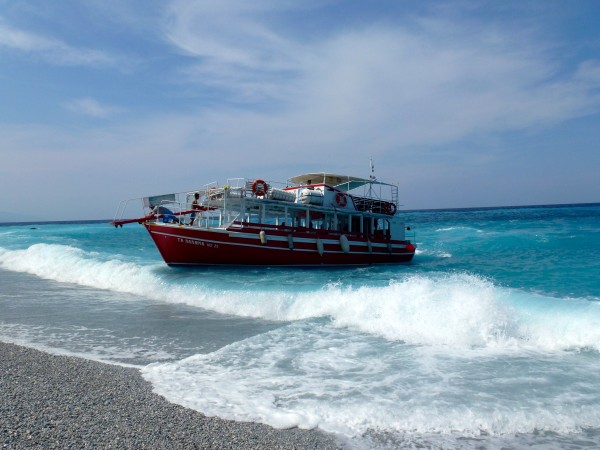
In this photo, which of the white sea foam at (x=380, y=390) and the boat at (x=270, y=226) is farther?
the boat at (x=270, y=226)

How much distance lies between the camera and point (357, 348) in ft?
31.0

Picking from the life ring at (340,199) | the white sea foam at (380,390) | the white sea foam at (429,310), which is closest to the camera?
the white sea foam at (380,390)

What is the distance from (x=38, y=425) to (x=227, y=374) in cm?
311

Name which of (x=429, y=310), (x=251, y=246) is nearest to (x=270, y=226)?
(x=251, y=246)

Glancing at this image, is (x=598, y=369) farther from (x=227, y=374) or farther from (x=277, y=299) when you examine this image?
(x=277, y=299)

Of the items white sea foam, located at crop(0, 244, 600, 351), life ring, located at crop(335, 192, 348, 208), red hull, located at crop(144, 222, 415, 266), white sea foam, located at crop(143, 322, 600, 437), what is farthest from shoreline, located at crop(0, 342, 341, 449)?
life ring, located at crop(335, 192, 348, 208)

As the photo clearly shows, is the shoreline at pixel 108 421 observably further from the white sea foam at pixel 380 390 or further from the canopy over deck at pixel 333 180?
the canopy over deck at pixel 333 180

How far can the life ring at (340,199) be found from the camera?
987 inches

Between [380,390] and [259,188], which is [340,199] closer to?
[259,188]

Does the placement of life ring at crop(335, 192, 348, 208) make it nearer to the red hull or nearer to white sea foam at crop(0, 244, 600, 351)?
the red hull

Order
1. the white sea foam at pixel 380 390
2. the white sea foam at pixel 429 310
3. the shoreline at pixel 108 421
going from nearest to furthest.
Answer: the shoreline at pixel 108 421 → the white sea foam at pixel 380 390 → the white sea foam at pixel 429 310

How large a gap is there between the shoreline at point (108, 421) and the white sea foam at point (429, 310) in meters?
5.54

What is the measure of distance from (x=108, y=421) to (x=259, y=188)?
1709 centimetres

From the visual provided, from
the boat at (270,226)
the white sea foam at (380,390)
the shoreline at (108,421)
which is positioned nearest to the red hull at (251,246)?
the boat at (270,226)
